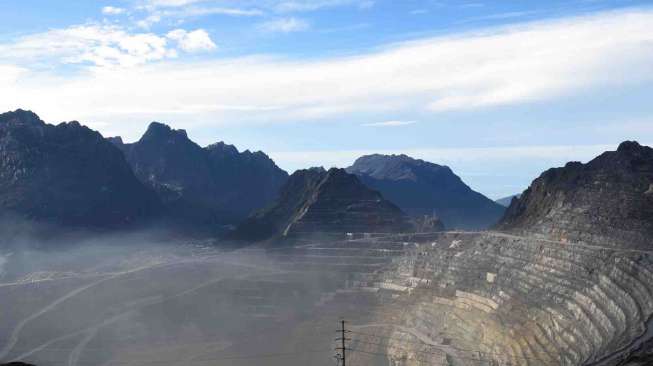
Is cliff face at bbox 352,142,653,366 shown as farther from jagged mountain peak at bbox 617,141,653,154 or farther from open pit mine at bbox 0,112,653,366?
open pit mine at bbox 0,112,653,366

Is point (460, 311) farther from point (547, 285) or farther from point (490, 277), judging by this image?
point (547, 285)

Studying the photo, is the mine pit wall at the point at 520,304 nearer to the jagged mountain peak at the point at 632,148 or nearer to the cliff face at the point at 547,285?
the cliff face at the point at 547,285

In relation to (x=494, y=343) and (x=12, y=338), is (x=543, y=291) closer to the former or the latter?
(x=494, y=343)

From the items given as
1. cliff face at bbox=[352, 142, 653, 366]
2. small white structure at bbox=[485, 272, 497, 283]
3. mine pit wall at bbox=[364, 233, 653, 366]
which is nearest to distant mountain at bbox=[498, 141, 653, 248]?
cliff face at bbox=[352, 142, 653, 366]

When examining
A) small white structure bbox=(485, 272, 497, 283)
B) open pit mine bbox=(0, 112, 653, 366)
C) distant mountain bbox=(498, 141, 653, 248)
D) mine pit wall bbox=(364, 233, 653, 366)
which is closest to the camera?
mine pit wall bbox=(364, 233, 653, 366)

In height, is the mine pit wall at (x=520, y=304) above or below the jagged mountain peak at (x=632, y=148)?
below

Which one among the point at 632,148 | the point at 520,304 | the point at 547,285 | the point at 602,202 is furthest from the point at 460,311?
the point at 632,148

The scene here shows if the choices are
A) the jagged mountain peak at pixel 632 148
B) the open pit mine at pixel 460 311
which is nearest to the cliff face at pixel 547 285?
the jagged mountain peak at pixel 632 148
